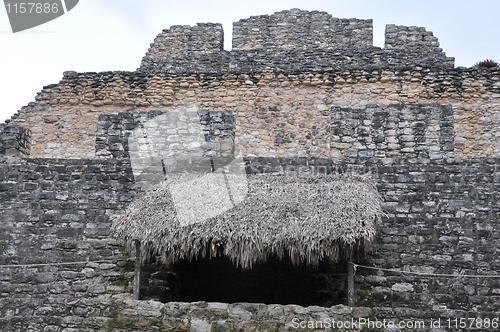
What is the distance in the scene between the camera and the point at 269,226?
5801 mm

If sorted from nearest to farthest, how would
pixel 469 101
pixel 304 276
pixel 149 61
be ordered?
1. pixel 304 276
2. pixel 469 101
3. pixel 149 61

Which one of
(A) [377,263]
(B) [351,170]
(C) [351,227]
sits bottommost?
(A) [377,263]

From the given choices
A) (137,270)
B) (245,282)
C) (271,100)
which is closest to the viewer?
(137,270)

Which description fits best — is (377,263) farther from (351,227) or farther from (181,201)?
(181,201)

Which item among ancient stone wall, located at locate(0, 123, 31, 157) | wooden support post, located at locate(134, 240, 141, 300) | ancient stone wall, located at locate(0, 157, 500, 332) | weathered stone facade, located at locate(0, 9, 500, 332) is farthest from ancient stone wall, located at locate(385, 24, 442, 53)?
wooden support post, located at locate(134, 240, 141, 300)

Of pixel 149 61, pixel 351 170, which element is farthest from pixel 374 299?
pixel 149 61

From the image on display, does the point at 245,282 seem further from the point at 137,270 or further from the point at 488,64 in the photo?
the point at 488,64

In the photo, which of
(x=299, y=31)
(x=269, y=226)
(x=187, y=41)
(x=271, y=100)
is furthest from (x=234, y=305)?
(x=299, y=31)

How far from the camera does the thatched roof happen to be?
5.67 metres

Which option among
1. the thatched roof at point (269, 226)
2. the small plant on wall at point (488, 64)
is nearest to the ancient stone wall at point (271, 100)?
the small plant on wall at point (488, 64)

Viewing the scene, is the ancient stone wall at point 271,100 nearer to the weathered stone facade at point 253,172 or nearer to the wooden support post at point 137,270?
the weathered stone facade at point 253,172

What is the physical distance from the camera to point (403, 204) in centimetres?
654

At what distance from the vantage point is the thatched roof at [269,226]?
567 cm

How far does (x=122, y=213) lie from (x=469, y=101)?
26.1 feet
